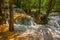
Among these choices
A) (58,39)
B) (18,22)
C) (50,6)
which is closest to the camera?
(58,39)

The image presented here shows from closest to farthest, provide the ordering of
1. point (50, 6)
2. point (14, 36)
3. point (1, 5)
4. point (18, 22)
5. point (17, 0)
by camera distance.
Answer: point (14, 36)
point (1, 5)
point (50, 6)
point (18, 22)
point (17, 0)

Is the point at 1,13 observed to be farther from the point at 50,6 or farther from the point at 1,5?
the point at 50,6

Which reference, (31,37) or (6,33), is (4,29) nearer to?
(6,33)

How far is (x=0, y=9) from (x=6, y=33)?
7.01 feet

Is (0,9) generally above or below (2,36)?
above

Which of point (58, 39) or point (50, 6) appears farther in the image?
point (50, 6)

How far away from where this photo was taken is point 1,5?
10.1 m

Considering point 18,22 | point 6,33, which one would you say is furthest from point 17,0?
point 6,33

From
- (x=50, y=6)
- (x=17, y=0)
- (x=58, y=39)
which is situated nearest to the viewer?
(x=58, y=39)

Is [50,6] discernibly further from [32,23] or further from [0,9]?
[0,9]

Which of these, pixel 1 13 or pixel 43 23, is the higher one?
pixel 1 13

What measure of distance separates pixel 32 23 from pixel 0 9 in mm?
3128

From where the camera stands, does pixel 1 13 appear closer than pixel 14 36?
No

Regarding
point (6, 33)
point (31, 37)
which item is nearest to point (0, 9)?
point (6, 33)
